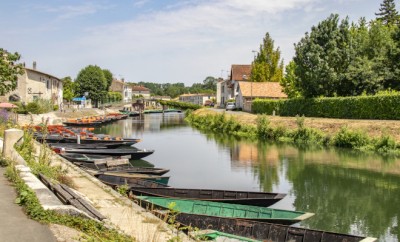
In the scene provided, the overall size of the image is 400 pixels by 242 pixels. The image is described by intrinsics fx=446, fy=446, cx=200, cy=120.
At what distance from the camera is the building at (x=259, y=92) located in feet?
250

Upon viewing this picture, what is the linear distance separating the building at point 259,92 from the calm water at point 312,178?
37.7 meters

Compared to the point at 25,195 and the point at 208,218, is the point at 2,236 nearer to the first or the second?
the point at 25,195

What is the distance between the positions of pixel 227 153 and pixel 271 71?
173 ft

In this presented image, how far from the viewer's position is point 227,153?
115 ft

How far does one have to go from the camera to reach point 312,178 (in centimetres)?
2430

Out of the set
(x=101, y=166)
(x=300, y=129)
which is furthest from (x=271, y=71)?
(x=101, y=166)

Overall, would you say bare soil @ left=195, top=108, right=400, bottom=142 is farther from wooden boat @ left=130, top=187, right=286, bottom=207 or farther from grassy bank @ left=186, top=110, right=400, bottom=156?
wooden boat @ left=130, top=187, right=286, bottom=207

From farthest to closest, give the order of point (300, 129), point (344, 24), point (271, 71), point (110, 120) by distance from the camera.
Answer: point (271, 71) < point (110, 120) < point (344, 24) < point (300, 129)

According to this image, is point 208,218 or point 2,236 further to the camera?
point 208,218

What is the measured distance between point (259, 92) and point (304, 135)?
3588 centimetres

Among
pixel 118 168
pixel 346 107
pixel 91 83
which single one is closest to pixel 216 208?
pixel 118 168

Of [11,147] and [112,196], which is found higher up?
[11,147]

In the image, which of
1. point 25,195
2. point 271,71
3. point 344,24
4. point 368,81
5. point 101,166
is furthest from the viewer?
point 271,71

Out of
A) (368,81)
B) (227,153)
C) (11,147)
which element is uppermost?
(368,81)
